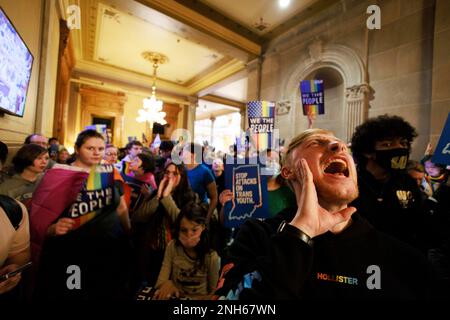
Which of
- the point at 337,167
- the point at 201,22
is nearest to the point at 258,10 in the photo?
the point at 201,22

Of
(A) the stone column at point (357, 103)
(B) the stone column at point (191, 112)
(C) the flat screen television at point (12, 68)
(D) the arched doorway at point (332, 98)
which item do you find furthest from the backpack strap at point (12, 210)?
(B) the stone column at point (191, 112)

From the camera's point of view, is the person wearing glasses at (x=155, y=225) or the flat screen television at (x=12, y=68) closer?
the person wearing glasses at (x=155, y=225)

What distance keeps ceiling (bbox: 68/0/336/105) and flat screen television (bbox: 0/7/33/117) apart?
315cm

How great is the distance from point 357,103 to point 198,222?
4636mm

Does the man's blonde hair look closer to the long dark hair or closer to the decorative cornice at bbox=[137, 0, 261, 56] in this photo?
the long dark hair

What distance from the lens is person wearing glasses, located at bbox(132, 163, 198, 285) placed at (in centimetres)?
191

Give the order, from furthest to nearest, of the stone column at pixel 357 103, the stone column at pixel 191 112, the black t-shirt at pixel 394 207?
the stone column at pixel 191 112 < the stone column at pixel 357 103 < the black t-shirt at pixel 394 207

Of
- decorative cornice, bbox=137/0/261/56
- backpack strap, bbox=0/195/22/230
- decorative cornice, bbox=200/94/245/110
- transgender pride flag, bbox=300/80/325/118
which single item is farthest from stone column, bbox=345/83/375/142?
decorative cornice, bbox=200/94/245/110

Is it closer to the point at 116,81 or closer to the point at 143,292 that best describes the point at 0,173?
the point at 143,292

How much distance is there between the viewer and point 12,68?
7.45 feet

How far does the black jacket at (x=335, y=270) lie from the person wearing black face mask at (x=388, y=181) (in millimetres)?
573

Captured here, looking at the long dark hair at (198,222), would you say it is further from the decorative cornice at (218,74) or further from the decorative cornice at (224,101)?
the decorative cornice at (224,101)

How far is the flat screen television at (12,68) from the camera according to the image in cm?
202

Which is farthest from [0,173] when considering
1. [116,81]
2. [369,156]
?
[116,81]
